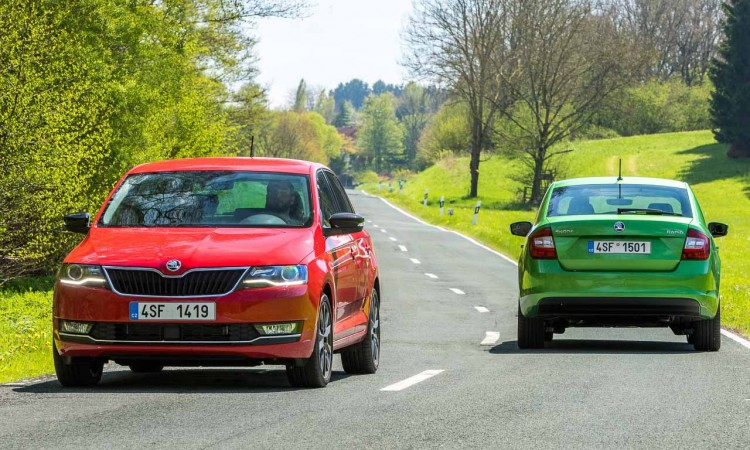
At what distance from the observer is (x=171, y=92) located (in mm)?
27812

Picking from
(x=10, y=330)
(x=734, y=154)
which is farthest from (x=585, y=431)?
(x=734, y=154)

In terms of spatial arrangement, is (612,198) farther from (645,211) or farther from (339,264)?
(339,264)

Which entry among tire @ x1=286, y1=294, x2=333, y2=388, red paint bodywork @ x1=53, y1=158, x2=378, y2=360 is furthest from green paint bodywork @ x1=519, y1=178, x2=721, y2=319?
tire @ x1=286, y1=294, x2=333, y2=388

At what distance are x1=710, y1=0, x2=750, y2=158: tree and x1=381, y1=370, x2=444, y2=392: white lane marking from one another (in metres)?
70.3

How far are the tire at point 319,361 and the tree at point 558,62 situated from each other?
50951 mm

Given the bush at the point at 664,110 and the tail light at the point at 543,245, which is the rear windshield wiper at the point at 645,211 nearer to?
the tail light at the point at 543,245

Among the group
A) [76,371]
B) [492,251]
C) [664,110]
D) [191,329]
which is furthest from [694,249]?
[664,110]

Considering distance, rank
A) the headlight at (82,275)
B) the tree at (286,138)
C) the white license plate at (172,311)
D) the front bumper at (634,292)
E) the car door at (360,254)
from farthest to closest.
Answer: the tree at (286,138) → the front bumper at (634,292) → the car door at (360,254) → the headlight at (82,275) → the white license plate at (172,311)

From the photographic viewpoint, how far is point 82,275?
867cm

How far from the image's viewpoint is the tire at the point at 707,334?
1257cm

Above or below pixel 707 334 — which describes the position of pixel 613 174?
below

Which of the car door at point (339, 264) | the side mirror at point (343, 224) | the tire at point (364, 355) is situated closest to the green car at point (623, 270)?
the tire at point (364, 355)

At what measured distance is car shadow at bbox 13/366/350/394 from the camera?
8867 millimetres

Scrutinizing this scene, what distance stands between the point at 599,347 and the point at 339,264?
458 cm
